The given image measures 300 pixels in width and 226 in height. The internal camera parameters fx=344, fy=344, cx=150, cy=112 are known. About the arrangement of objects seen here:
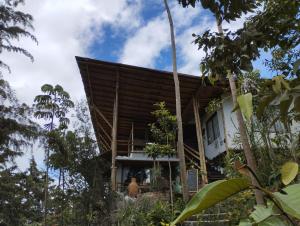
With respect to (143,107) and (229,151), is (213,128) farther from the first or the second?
(229,151)

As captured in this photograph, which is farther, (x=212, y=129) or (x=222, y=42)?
(x=212, y=129)

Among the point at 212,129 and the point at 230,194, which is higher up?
the point at 212,129

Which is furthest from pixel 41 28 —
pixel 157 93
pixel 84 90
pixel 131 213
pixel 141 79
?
pixel 131 213

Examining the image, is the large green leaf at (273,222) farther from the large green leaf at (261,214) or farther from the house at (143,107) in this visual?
the house at (143,107)

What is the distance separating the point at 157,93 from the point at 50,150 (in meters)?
4.82

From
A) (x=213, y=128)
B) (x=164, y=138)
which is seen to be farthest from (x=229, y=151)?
(x=213, y=128)

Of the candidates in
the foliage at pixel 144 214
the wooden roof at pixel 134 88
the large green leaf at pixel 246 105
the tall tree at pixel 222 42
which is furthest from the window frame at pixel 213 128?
the large green leaf at pixel 246 105

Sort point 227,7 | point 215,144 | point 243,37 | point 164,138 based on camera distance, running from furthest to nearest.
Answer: point 215,144, point 164,138, point 227,7, point 243,37

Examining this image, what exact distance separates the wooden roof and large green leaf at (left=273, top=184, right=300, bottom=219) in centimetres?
1205

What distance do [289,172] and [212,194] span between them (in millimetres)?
184

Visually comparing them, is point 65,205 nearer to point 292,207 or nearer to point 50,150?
point 50,150

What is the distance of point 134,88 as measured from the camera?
13883 millimetres

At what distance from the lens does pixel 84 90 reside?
1395 centimetres

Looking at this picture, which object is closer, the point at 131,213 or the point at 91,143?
the point at 131,213
